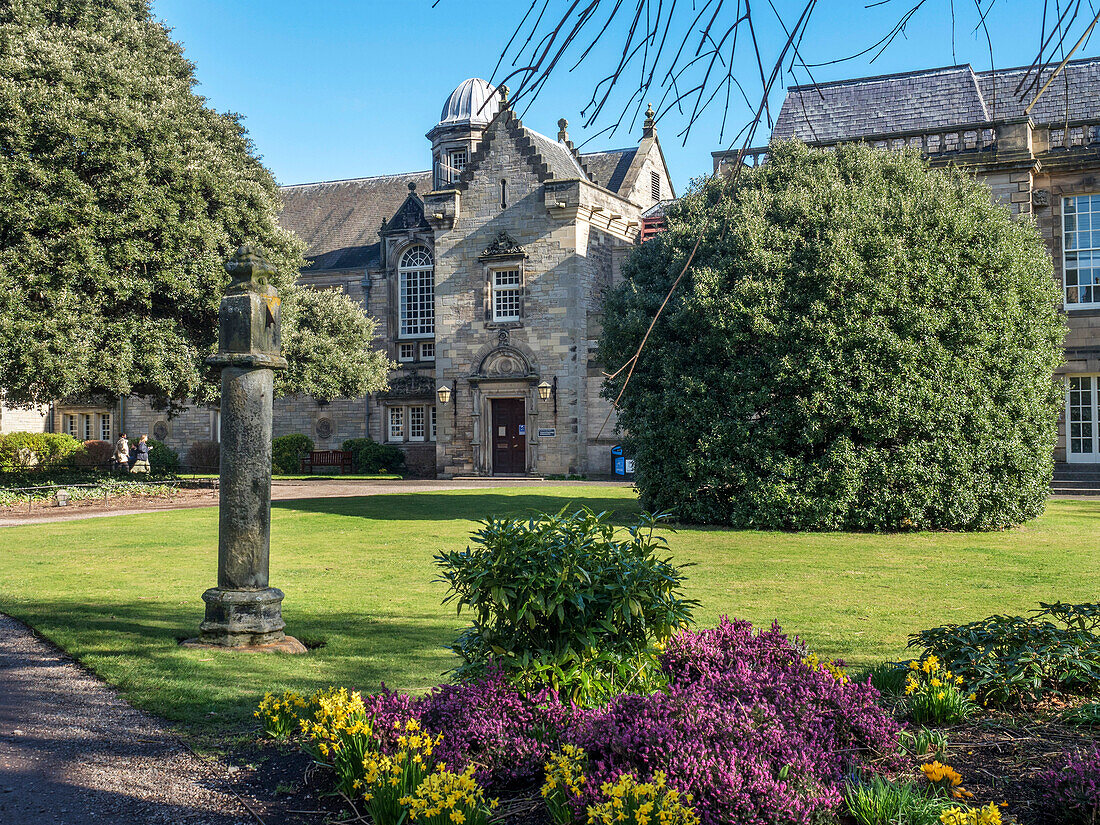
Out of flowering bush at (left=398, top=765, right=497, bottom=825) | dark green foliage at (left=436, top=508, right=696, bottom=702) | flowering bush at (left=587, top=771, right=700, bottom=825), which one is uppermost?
dark green foliage at (left=436, top=508, right=696, bottom=702)

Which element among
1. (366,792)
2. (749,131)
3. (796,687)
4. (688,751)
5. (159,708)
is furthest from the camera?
(159,708)

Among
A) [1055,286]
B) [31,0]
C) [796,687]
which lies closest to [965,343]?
[1055,286]

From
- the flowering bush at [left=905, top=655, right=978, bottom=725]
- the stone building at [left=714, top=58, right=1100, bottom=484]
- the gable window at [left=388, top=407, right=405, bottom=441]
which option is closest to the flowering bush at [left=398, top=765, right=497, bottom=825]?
the flowering bush at [left=905, top=655, right=978, bottom=725]

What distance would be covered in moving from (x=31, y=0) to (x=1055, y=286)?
89.3ft

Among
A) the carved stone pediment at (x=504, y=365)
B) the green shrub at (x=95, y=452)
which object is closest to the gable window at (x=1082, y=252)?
the carved stone pediment at (x=504, y=365)

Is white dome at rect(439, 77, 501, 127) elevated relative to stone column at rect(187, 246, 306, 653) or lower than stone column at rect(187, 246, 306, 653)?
elevated

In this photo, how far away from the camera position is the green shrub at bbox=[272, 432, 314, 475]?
3944 centimetres

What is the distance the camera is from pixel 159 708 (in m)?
5.33

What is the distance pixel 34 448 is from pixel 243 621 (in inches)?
1485

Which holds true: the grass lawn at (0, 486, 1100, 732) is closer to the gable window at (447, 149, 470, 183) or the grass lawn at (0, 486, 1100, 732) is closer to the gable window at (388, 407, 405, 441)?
the gable window at (388, 407, 405, 441)

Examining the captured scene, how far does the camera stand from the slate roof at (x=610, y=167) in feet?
133

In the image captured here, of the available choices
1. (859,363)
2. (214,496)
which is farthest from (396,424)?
(859,363)

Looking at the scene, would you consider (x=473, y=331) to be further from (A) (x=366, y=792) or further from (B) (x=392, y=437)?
(A) (x=366, y=792)

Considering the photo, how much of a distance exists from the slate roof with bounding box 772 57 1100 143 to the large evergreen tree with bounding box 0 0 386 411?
1781 cm
